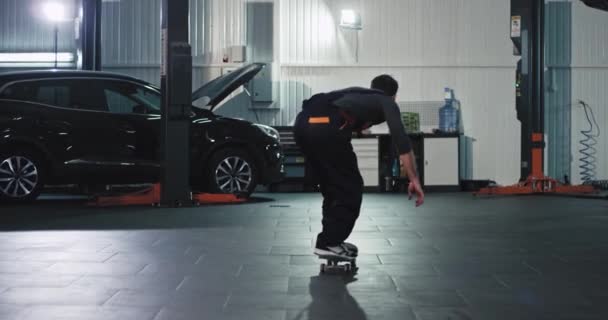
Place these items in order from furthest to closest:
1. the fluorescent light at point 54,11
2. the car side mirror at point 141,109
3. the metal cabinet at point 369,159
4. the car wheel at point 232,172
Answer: the fluorescent light at point 54,11 → the metal cabinet at point 369,159 → the car wheel at point 232,172 → the car side mirror at point 141,109

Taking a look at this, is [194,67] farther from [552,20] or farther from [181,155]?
[552,20]

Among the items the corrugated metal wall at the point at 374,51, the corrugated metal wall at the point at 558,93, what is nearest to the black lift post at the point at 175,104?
the corrugated metal wall at the point at 374,51

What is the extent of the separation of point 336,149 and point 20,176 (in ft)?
21.8

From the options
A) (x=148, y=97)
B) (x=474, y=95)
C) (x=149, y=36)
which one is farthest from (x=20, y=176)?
(x=474, y=95)

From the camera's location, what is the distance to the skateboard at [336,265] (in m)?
5.40

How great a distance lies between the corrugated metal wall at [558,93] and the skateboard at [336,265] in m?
11.7

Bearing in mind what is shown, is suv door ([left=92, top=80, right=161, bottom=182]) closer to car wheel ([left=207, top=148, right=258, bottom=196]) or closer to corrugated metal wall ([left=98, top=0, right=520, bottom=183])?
car wheel ([left=207, top=148, right=258, bottom=196])

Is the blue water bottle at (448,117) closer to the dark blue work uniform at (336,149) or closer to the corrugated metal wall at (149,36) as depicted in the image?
the corrugated metal wall at (149,36)

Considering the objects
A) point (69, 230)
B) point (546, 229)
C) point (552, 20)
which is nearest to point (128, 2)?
point (552, 20)

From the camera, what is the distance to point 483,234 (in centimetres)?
777

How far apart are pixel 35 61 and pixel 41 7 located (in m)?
1.01

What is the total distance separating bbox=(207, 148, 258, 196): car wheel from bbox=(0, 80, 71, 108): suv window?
6.58ft

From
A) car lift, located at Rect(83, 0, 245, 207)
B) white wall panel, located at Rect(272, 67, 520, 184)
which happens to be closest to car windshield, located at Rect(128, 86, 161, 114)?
car lift, located at Rect(83, 0, 245, 207)

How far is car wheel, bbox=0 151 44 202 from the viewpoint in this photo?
10.8 m
